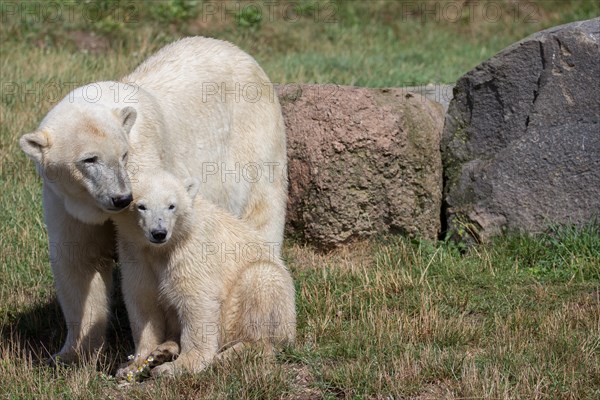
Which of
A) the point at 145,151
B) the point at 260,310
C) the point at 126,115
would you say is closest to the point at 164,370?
the point at 260,310

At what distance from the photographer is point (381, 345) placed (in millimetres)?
5738

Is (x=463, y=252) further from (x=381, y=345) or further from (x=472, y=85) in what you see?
(x=381, y=345)

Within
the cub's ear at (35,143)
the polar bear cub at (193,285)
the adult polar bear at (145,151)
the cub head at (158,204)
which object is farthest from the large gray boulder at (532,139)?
the cub's ear at (35,143)

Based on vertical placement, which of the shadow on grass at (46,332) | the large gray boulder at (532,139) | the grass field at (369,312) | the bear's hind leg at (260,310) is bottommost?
the shadow on grass at (46,332)

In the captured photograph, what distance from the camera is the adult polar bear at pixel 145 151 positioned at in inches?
201

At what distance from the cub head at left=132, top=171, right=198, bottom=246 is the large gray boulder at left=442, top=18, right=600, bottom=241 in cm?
307

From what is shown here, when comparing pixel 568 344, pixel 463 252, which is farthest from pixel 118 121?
pixel 463 252

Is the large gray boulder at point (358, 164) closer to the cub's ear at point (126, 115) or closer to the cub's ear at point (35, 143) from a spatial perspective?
the cub's ear at point (126, 115)

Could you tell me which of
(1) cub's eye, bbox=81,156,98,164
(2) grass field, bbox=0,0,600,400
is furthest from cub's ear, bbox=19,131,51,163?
(2) grass field, bbox=0,0,600,400

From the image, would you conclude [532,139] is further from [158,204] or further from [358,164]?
[158,204]

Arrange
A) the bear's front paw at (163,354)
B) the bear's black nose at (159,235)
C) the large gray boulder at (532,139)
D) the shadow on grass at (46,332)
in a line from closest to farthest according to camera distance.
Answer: the bear's black nose at (159,235) → the bear's front paw at (163,354) → the shadow on grass at (46,332) → the large gray boulder at (532,139)

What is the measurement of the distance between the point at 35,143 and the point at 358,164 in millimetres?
3138

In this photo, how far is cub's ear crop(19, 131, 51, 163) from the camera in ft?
16.7
